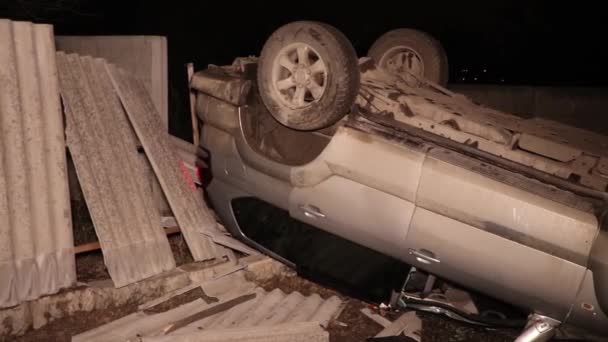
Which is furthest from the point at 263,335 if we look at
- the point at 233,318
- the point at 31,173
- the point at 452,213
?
the point at 31,173

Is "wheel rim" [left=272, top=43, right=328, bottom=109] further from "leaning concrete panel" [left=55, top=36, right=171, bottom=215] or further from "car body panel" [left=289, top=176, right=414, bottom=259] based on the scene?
"leaning concrete panel" [left=55, top=36, right=171, bottom=215]

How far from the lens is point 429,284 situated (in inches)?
136

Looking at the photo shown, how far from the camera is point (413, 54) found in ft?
13.9

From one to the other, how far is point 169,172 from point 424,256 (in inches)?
94.8

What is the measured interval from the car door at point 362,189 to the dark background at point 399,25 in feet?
19.8

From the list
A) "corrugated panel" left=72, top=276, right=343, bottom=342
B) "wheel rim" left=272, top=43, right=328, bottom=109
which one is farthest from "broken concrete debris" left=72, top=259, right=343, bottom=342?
"wheel rim" left=272, top=43, right=328, bottom=109

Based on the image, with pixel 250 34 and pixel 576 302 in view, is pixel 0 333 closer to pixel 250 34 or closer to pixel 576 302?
pixel 576 302

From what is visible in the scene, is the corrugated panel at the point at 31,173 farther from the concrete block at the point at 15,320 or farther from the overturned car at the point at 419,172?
the overturned car at the point at 419,172

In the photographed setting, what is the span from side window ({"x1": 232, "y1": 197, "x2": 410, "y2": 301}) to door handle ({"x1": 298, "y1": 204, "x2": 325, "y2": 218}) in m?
0.15

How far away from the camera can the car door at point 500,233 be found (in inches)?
98.7

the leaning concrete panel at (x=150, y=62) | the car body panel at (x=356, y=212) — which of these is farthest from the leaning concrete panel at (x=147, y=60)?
the car body panel at (x=356, y=212)

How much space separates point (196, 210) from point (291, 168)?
1.38m

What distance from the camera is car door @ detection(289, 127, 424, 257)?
284 cm

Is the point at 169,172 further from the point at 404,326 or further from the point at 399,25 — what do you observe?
the point at 399,25
